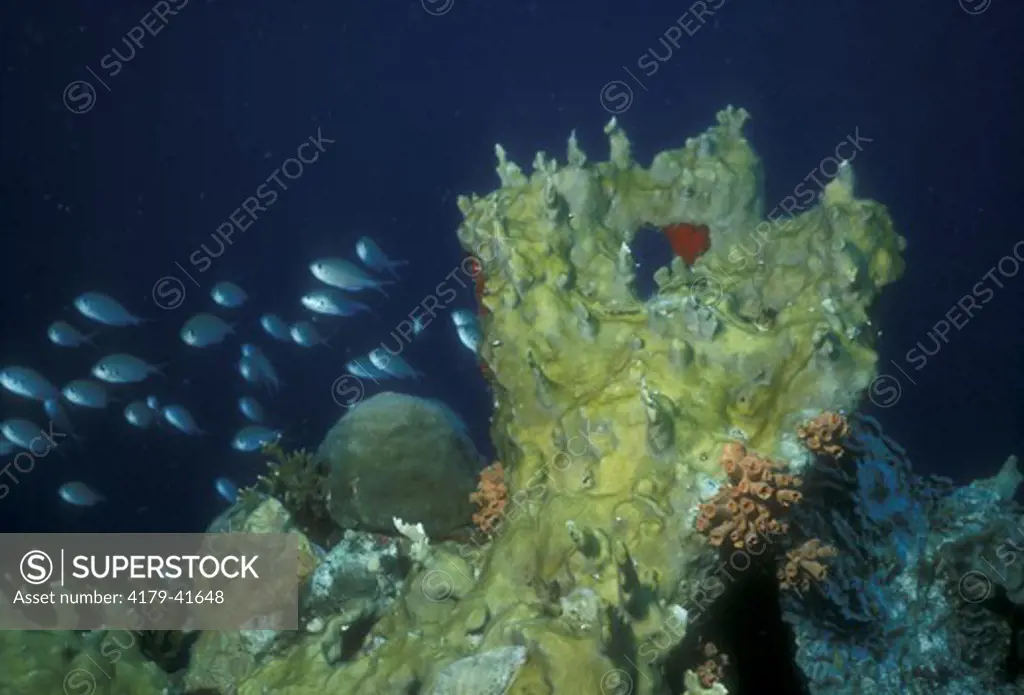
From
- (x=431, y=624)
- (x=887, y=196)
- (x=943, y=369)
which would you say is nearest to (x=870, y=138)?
(x=887, y=196)

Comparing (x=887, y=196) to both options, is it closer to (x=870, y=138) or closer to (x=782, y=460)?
(x=870, y=138)

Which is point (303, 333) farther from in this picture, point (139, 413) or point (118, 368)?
Result: point (139, 413)

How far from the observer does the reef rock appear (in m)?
6.93

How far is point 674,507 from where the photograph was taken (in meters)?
3.69

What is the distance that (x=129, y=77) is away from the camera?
109ft

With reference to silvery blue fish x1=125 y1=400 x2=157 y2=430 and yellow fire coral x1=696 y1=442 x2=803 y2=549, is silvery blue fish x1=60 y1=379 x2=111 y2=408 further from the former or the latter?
yellow fire coral x1=696 y1=442 x2=803 y2=549

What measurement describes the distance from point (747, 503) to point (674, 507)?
1.16 feet

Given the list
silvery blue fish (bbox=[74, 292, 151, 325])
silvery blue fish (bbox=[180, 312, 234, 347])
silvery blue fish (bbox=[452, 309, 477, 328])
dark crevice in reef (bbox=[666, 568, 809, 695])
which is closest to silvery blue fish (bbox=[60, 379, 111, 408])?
silvery blue fish (bbox=[74, 292, 151, 325])

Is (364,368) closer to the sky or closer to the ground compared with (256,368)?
closer to the ground

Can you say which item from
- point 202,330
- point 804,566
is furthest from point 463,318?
point 804,566

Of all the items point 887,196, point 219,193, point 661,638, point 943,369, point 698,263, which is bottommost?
point 661,638

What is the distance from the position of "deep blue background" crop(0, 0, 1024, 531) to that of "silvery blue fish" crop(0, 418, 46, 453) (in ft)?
54.8

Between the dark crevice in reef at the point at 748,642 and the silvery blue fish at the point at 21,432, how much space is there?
420 inches

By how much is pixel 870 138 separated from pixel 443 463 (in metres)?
32.4
